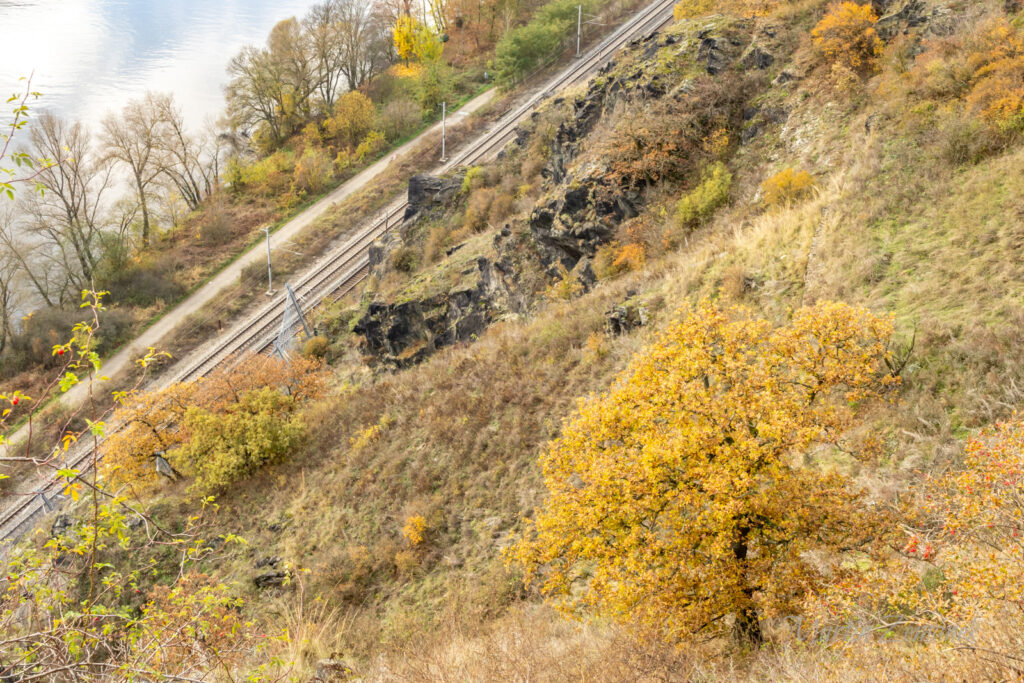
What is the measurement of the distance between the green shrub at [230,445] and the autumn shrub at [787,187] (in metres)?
17.4

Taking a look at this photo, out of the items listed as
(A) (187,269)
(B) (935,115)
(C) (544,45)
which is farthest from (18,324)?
(B) (935,115)

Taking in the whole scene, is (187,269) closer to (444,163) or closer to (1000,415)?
(444,163)

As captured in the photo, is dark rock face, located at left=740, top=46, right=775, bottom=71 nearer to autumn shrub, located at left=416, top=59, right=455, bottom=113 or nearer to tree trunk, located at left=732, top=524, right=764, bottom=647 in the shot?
tree trunk, located at left=732, top=524, right=764, bottom=647

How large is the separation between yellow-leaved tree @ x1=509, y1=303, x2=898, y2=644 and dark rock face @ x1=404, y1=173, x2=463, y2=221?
92.0 feet

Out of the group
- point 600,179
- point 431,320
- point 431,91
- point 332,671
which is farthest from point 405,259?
point 431,91

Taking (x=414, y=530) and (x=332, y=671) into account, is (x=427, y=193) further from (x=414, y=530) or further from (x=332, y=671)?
(x=332, y=671)

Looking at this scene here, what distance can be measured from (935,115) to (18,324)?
52.3m

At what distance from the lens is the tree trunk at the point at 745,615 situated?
7.19 metres

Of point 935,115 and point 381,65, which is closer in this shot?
point 935,115

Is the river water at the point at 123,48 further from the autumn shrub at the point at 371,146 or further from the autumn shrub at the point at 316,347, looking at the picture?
the autumn shrub at the point at 316,347

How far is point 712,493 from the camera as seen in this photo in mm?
6824

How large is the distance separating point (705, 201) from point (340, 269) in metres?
27.8

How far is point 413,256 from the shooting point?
31.9 meters

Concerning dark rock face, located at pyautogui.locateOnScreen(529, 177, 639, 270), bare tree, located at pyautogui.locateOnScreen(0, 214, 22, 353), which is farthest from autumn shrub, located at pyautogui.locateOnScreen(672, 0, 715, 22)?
bare tree, located at pyautogui.locateOnScreen(0, 214, 22, 353)
